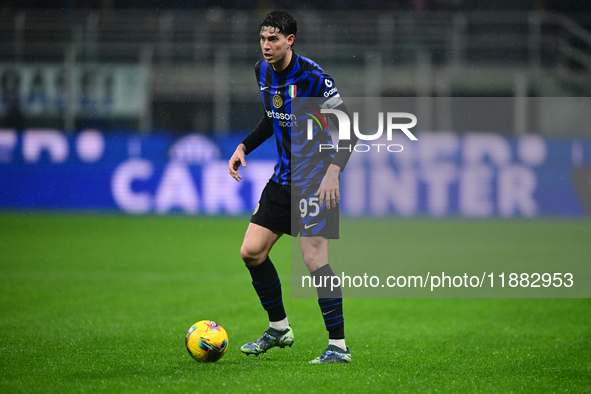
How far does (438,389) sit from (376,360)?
72cm

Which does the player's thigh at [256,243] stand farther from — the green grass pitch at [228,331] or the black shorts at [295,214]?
the green grass pitch at [228,331]

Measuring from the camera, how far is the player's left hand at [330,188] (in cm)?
372

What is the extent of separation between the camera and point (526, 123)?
1391cm

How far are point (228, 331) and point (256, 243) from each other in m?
1.27

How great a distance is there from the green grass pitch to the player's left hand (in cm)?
96

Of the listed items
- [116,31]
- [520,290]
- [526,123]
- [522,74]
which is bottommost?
[520,290]

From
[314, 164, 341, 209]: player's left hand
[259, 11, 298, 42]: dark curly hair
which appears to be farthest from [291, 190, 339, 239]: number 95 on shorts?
[259, 11, 298, 42]: dark curly hair

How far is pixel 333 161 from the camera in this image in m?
3.79

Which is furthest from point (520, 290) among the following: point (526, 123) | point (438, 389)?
point (526, 123)

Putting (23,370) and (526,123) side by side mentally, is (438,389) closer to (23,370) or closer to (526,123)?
(23,370)

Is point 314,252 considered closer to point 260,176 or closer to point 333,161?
point 333,161

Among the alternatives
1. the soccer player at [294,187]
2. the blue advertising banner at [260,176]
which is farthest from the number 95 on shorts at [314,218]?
the blue advertising banner at [260,176]

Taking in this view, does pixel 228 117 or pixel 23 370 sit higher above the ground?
pixel 228 117

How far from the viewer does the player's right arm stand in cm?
422
